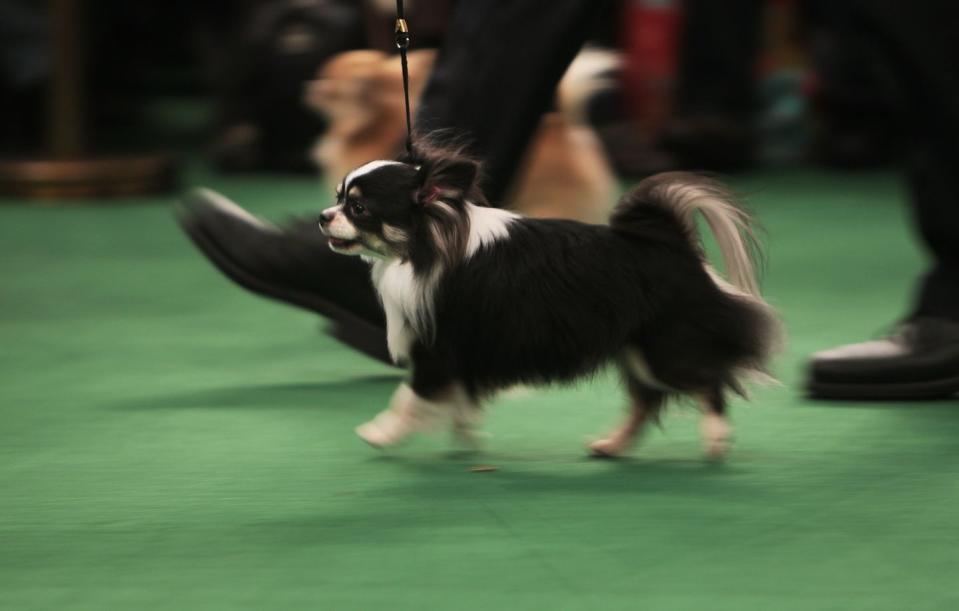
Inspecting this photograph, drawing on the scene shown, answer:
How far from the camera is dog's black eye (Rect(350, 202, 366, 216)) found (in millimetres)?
2555

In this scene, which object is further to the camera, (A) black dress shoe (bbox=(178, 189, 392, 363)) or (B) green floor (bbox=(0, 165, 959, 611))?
(A) black dress shoe (bbox=(178, 189, 392, 363))

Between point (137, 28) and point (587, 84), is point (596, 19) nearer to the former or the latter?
point (587, 84)

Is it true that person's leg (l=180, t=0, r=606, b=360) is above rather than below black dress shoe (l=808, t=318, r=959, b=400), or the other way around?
above

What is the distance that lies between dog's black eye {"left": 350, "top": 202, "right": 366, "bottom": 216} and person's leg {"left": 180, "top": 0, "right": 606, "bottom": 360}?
2.44ft

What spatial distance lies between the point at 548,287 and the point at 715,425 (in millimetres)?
366

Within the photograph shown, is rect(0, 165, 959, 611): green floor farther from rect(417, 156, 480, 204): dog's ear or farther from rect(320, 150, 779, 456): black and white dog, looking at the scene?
rect(417, 156, 480, 204): dog's ear

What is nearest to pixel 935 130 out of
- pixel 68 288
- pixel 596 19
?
pixel 596 19

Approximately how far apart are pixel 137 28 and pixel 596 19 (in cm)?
679

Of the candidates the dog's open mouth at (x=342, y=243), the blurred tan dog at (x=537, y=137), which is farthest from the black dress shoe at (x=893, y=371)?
the blurred tan dog at (x=537, y=137)

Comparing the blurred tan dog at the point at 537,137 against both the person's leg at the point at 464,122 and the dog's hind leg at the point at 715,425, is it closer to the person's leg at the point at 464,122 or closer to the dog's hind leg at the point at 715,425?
the person's leg at the point at 464,122

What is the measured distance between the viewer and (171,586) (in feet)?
6.67

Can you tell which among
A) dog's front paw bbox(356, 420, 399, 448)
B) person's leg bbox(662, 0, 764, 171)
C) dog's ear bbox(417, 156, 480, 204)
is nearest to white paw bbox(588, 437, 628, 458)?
dog's front paw bbox(356, 420, 399, 448)

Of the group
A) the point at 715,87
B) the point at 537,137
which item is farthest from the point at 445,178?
the point at 715,87

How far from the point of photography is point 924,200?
316 cm
